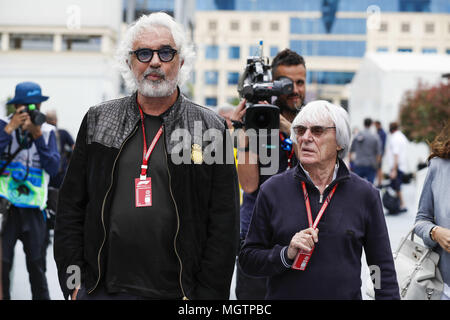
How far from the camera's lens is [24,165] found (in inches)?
206

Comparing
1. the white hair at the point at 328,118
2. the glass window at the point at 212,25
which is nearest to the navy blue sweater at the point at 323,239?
the white hair at the point at 328,118

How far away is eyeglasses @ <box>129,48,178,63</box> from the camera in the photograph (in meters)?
2.80

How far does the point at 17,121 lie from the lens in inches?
194

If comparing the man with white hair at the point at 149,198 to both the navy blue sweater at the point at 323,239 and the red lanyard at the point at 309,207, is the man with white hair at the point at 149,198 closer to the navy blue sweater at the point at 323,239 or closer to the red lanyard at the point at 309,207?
the navy blue sweater at the point at 323,239

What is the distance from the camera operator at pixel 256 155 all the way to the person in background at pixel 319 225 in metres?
0.60

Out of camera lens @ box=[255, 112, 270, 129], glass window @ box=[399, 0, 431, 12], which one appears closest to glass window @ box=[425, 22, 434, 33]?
glass window @ box=[399, 0, 431, 12]

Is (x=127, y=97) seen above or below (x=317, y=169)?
above

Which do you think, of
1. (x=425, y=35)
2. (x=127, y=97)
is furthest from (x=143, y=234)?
(x=425, y=35)

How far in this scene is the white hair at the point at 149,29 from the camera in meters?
2.84

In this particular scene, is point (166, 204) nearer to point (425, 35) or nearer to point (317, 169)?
point (317, 169)

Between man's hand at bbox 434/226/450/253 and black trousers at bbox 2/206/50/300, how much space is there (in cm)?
323

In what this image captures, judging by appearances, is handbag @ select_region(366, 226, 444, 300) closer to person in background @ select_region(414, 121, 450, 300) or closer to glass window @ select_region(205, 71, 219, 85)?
person in background @ select_region(414, 121, 450, 300)

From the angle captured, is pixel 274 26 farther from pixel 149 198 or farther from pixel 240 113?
pixel 149 198
